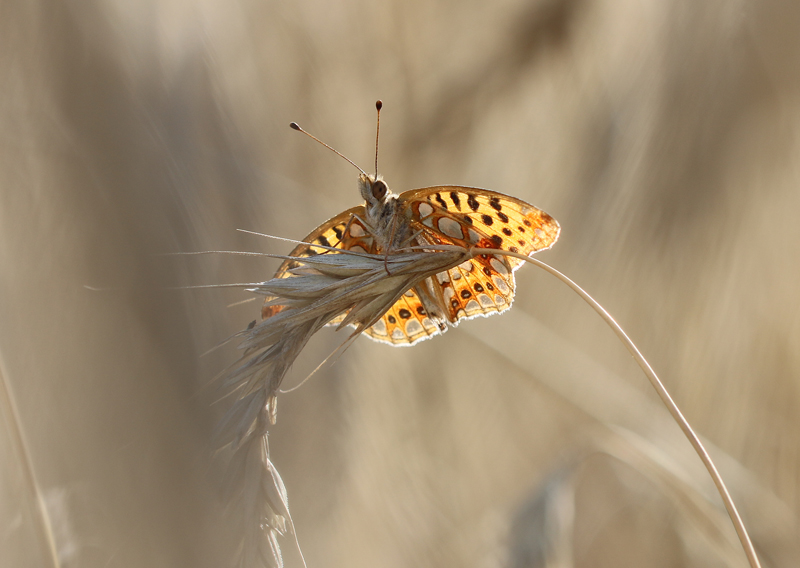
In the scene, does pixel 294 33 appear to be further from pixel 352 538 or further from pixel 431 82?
pixel 352 538

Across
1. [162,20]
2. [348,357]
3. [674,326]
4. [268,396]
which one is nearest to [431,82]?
[162,20]

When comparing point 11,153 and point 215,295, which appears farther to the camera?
point 215,295

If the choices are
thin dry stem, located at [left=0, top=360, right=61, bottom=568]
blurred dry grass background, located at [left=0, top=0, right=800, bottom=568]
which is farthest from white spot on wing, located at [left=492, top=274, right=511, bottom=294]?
thin dry stem, located at [left=0, top=360, right=61, bottom=568]

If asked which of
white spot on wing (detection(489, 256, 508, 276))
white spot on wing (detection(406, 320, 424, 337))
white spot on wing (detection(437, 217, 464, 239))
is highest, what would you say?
white spot on wing (detection(437, 217, 464, 239))

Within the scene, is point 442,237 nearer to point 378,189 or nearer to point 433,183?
point 378,189

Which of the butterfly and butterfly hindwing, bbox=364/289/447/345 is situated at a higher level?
the butterfly

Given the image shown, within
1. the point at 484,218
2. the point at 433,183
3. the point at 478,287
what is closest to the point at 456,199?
the point at 484,218

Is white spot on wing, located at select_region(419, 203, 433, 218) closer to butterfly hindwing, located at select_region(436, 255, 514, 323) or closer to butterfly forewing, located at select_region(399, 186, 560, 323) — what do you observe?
butterfly forewing, located at select_region(399, 186, 560, 323)
